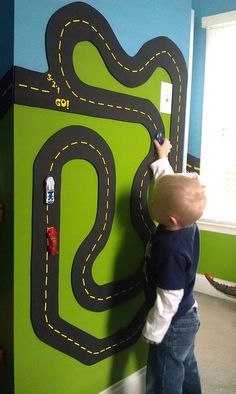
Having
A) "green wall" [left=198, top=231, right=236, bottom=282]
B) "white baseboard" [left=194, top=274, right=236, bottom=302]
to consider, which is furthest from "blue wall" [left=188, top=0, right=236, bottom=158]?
"white baseboard" [left=194, top=274, right=236, bottom=302]

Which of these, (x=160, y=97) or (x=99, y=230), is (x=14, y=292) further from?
(x=160, y=97)

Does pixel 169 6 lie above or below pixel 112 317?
above

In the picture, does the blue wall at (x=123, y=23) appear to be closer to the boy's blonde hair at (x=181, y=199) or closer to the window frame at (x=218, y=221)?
the boy's blonde hair at (x=181, y=199)

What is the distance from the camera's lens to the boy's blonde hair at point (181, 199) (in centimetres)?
122

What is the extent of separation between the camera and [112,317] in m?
1.49

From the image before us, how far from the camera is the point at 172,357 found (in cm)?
134

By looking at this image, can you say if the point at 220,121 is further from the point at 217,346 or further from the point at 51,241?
the point at 51,241

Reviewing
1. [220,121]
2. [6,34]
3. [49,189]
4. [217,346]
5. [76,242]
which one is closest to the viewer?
[6,34]

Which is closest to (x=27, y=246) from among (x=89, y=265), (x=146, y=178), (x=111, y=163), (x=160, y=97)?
(x=89, y=265)

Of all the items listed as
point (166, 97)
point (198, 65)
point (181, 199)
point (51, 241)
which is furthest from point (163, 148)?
point (198, 65)

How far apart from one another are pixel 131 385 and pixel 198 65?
247cm

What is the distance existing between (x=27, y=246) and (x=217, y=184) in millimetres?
2243

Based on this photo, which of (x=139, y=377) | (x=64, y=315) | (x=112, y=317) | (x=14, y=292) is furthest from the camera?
(x=139, y=377)

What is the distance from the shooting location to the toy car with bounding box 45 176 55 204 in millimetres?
1169
